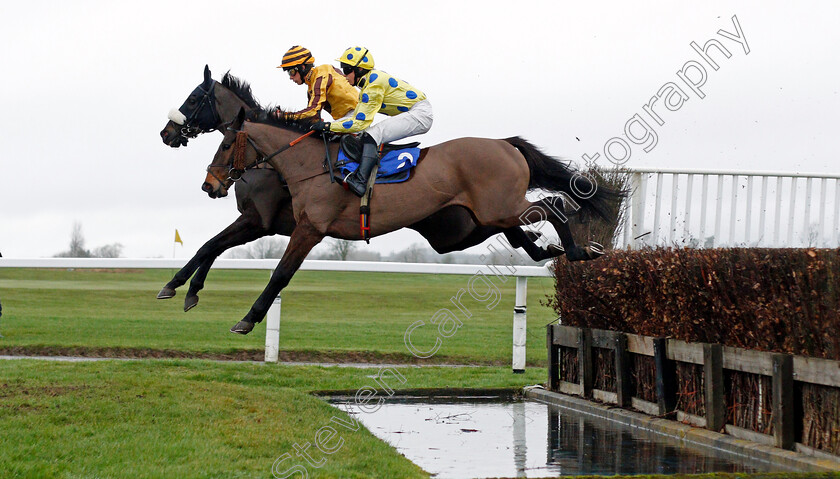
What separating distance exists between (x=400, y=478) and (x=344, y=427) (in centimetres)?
141

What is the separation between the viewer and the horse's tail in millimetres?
6434

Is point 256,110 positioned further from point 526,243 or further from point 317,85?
point 526,243

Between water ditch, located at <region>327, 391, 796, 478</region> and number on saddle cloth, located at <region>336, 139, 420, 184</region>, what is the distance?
1.66 metres

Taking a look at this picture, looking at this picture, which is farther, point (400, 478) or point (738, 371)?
point (738, 371)

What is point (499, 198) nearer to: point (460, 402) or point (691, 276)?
point (691, 276)

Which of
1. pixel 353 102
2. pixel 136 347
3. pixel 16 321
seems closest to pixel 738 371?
pixel 353 102

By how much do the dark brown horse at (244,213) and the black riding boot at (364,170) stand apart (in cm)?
57

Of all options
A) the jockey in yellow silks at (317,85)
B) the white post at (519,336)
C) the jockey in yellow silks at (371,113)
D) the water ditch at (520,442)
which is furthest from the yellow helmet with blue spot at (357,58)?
the white post at (519,336)

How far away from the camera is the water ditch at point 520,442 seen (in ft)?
15.4

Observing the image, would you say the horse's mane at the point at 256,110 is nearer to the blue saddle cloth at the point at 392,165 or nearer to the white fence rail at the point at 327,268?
the blue saddle cloth at the point at 392,165

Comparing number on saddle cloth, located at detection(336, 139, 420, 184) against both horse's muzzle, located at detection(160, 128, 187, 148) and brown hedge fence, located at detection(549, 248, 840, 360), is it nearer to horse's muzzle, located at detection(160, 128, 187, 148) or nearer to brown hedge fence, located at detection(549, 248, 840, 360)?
horse's muzzle, located at detection(160, 128, 187, 148)

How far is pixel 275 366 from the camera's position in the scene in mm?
8562

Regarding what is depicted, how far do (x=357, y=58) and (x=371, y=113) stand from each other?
383mm

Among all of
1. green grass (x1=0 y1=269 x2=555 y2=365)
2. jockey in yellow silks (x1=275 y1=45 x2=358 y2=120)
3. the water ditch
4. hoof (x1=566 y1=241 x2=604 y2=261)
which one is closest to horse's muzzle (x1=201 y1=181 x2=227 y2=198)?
jockey in yellow silks (x1=275 y1=45 x2=358 y2=120)
